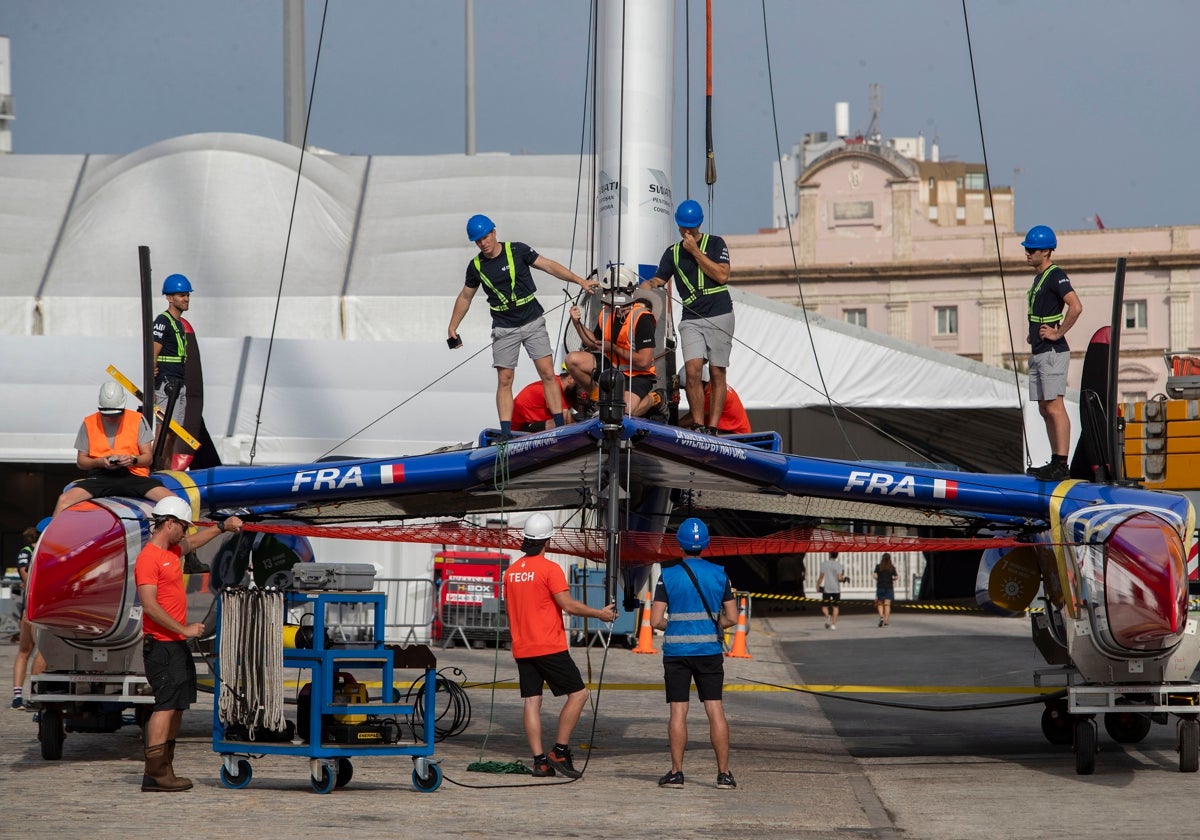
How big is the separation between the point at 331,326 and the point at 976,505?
21135 millimetres

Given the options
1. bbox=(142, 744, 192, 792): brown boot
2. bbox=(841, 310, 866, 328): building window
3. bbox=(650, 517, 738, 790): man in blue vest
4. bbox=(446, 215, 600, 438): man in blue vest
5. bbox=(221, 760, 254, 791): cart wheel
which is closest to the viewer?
bbox=(142, 744, 192, 792): brown boot

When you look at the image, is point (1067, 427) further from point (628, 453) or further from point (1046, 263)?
point (628, 453)

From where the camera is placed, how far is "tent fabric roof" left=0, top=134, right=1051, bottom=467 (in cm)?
2464

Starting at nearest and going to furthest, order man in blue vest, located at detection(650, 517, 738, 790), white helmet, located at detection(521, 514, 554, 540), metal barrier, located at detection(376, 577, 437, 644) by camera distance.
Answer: man in blue vest, located at detection(650, 517, 738, 790)
white helmet, located at detection(521, 514, 554, 540)
metal barrier, located at detection(376, 577, 437, 644)

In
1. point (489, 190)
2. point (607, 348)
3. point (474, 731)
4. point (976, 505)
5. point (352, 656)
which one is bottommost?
point (474, 731)

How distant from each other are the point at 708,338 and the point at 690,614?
2.99m

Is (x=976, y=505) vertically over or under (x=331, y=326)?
under

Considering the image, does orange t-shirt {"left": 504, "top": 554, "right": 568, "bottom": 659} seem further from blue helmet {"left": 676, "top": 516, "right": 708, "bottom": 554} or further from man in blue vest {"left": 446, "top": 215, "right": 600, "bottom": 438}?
man in blue vest {"left": 446, "top": 215, "right": 600, "bottom": 438}

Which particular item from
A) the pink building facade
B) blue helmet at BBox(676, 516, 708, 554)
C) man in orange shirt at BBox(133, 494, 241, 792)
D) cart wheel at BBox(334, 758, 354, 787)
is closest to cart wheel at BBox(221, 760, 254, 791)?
man in orange shirt at BBox(133, 494, 241, 792)

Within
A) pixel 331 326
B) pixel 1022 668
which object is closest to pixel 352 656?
pixel 1022 668

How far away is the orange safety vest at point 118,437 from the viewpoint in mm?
11281

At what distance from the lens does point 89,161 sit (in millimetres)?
36656

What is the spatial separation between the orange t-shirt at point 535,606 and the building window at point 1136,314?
187 feet

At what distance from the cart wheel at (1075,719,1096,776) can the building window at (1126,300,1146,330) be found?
55.2 m
